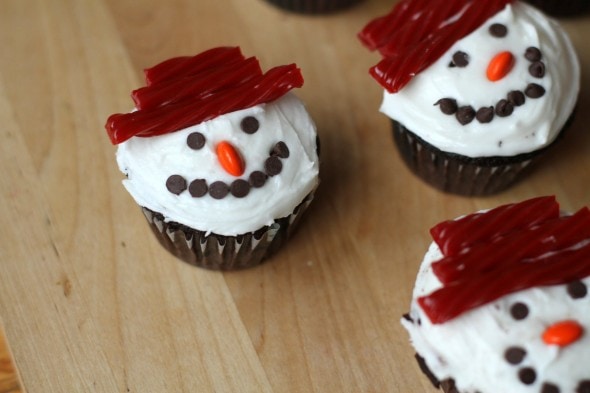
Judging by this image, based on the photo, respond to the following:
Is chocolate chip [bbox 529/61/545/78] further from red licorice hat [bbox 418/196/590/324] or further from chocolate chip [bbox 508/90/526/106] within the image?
red licorice hat [bbox 418/196/590/324]

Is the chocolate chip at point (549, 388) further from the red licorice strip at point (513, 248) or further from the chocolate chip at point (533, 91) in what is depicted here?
the chocolate chip at point (533, 91)

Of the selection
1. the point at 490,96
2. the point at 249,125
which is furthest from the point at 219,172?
the point at 490,96

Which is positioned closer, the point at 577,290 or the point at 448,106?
the point at 577,290

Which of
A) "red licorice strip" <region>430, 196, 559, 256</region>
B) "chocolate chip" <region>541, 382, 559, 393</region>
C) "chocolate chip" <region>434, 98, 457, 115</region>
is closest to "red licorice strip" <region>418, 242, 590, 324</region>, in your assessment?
"red licorice strip" <region>430, 196, 559, 256</region>

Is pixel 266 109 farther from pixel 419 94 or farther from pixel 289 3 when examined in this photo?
pixel 289 3

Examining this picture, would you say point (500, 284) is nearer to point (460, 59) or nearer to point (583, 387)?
point (583, 387)

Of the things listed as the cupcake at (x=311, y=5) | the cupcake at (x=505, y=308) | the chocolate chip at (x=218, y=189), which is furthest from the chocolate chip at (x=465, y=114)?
the cupcake at (x=311, y=5)

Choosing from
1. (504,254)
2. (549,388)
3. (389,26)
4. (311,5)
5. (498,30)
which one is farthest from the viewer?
(311,5)
